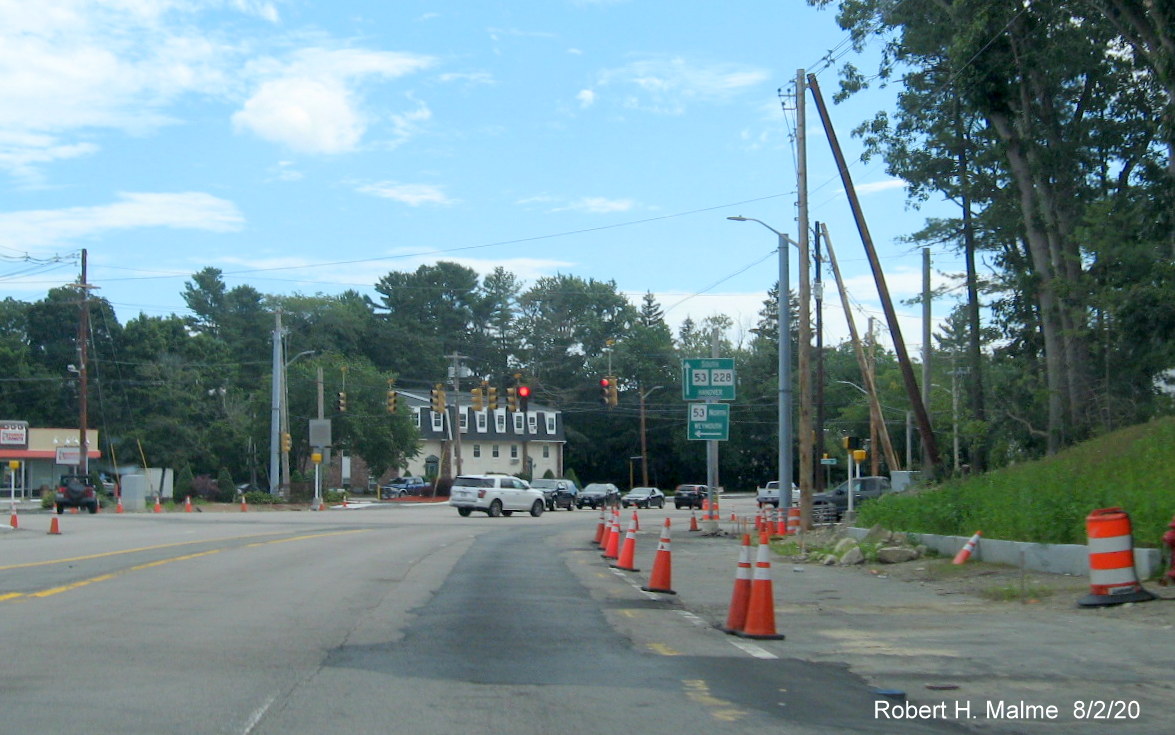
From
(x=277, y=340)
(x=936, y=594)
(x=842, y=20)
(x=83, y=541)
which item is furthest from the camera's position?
(x=277, y=340)

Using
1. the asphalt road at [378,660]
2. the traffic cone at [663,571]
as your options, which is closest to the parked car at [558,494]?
the asphalt road at [378,660]

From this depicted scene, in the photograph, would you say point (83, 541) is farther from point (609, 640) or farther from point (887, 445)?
point (887, 445)

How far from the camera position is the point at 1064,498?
17.5 metres

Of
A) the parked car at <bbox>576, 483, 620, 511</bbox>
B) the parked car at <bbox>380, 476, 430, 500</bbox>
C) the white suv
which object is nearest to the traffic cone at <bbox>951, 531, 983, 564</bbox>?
the white suv

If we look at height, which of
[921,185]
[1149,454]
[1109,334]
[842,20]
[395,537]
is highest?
[842,20]

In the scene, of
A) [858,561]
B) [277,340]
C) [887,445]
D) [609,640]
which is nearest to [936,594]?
[858,561]

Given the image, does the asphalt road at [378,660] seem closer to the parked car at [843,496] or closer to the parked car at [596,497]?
the parked car at [843,496]

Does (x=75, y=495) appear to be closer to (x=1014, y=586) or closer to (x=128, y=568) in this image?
(x=128, y=568)

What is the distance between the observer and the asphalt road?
693cm

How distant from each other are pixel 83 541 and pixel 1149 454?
69.7ft

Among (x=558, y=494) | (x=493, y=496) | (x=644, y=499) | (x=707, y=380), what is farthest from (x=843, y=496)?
(x=644, y=499)

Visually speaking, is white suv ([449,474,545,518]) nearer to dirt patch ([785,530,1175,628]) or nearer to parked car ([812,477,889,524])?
parked car ([812,477,889,524])

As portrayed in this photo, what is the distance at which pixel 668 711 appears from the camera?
23.7ft

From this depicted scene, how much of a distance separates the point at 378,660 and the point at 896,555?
42.7 feet
